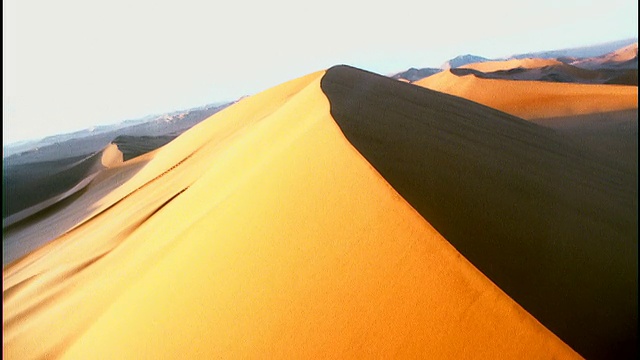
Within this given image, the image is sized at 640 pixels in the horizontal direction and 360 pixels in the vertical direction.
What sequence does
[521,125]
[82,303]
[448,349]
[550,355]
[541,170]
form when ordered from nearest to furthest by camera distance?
[550,355], [448,349], [82,303], [541,170], [521,125]

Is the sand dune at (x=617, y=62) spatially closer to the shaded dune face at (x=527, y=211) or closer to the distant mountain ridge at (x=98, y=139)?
the shaded dune face at (x=527, y=211)

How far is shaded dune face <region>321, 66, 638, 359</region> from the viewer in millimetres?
2258

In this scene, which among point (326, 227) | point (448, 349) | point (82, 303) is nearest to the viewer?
point (448, 349)

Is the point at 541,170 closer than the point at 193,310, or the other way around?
the point at 193,310

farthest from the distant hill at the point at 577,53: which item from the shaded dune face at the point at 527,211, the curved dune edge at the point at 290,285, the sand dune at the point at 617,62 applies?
the curved dune edge at the point at 290,285

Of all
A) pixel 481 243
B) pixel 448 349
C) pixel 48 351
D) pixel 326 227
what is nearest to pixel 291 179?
pixel 326 227

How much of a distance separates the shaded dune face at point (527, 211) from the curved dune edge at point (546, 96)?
8219 millimetres

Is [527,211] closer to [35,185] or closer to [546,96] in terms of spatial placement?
[546,96]

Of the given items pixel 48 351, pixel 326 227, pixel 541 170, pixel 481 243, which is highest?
pixel 326 227

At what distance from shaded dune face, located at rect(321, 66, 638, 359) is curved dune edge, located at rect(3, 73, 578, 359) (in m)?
0.22

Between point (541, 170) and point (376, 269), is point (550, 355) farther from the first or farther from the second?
point (541, 170)

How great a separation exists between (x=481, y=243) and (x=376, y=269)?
0.67 m

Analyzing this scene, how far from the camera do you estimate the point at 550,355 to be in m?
1.81

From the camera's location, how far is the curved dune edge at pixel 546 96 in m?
12.5
